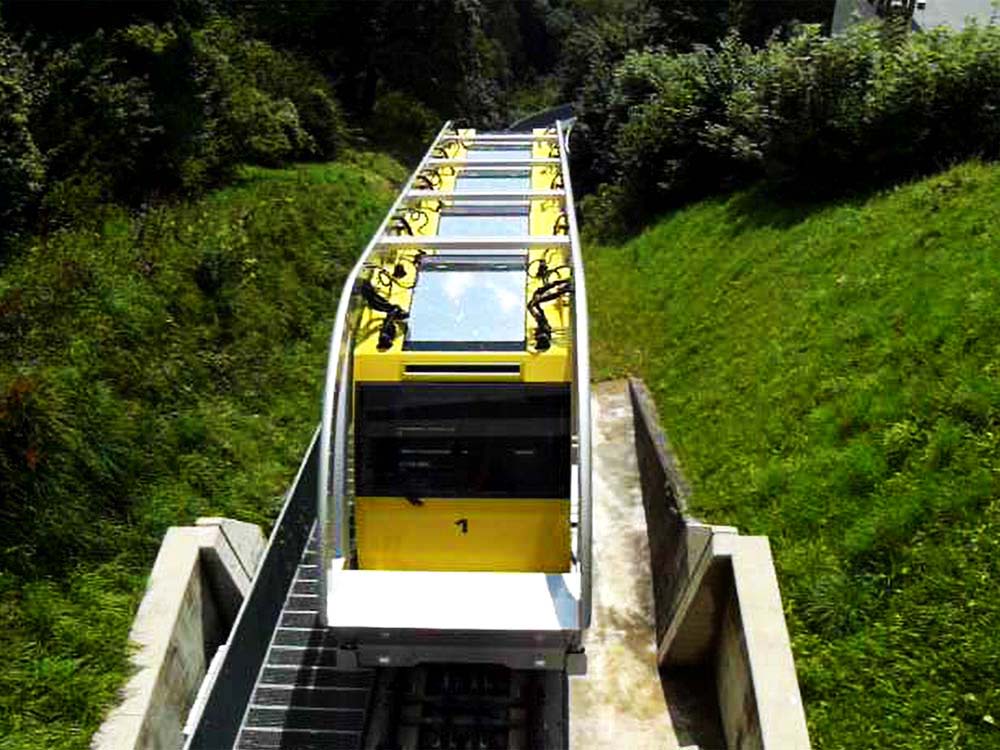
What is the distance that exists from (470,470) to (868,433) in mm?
4616

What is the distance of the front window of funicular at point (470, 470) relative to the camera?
7918 millimetres

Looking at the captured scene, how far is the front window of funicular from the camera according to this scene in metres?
7.92

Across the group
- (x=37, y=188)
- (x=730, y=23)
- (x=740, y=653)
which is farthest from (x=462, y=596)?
(x=730, y=23)

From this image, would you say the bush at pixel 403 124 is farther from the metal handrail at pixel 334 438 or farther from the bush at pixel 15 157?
the metal handrail at pixel 334 438

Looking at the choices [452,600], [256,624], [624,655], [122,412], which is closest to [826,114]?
[624,655]

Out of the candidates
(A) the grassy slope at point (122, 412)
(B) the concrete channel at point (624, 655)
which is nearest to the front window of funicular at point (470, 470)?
(B) the concrete channel at point (624, 655)

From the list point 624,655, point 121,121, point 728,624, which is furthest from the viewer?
point 121,121

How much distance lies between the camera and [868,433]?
945 centimetres

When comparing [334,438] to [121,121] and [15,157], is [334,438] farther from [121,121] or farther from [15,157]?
[121,121]

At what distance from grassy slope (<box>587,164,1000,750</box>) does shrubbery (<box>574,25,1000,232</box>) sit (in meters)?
1.37

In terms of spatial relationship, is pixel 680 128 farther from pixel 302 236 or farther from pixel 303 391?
pixel 303 391

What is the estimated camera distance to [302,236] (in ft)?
55.2

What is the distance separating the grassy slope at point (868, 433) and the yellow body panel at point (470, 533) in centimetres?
260

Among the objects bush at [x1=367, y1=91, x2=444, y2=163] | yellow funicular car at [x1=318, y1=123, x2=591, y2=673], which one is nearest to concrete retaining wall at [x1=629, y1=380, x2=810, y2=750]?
yellow funicular car at [x1=318, y1=123, x2=591, y2=673]
